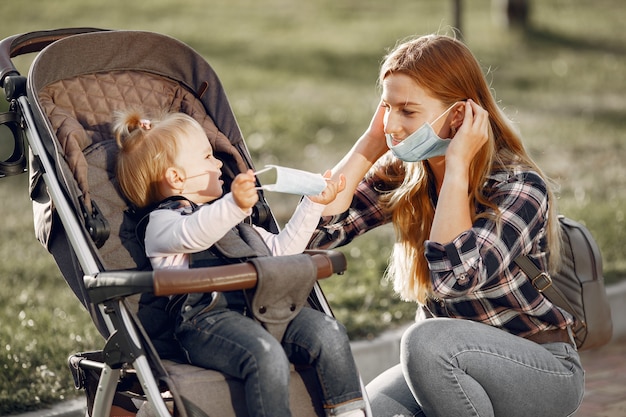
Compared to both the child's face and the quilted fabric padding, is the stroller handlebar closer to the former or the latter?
the quilted fabric padding

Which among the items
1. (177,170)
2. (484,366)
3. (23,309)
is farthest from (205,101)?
(23,309)

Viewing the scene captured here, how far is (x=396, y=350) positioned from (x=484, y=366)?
76.7 inches

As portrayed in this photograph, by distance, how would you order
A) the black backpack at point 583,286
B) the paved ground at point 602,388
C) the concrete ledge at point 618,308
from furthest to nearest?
the concrete ledge at point 618,308
the paved ground at point 602,388
the black backpack at point 583,286

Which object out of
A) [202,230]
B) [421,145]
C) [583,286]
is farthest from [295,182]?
[583,286]

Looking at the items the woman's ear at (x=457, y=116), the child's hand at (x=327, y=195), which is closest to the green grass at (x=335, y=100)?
the woman's ear at (x=457, y=116)

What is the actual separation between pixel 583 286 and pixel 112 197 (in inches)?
73.5

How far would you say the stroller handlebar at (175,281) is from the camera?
293cm

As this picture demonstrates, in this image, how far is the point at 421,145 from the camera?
3.68 meters

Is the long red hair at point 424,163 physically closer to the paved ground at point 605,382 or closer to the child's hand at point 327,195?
the child's hand at point 327,195

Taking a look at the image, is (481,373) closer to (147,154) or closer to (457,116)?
(457,116)

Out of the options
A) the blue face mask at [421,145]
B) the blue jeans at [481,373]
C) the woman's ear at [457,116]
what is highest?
the woman's ear at [457,116]

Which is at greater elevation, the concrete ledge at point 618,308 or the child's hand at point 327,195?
the child's hand at point 327,195

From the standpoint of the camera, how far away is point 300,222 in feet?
11.9

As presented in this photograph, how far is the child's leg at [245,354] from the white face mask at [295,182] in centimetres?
44
